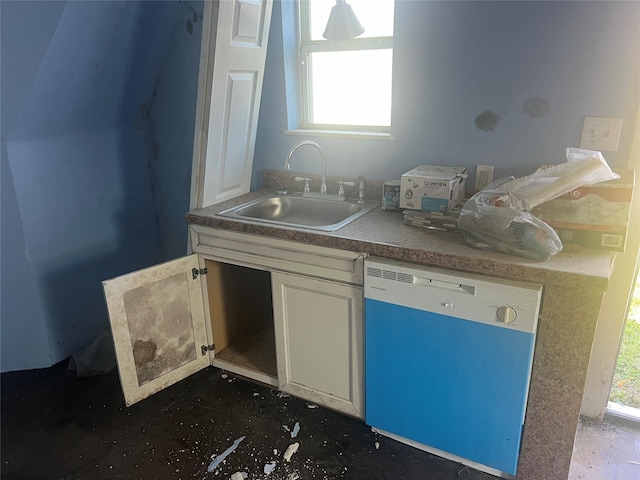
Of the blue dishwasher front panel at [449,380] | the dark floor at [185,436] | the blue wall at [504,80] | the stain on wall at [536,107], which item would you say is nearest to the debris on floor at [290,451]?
the dark floor at [185,436]

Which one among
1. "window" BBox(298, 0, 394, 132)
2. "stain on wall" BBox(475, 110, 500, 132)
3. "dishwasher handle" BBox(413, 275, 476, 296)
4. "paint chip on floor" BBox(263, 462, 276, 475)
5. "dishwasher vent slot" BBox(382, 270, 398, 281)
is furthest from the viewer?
"window" BBox(298, 0, 394, 132)

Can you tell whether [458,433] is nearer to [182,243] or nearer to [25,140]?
[182,243]

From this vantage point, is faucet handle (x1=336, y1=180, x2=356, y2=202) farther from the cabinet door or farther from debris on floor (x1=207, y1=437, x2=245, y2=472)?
debris on floor (x1=207, y1=437, x2=245, y2=472)

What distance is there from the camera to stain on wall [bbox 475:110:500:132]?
75.0 inches

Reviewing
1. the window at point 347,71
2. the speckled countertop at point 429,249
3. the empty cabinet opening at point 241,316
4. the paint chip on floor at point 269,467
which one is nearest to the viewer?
the speckled countertop at point 429,249

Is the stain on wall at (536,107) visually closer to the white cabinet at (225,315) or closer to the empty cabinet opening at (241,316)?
the white cabinet at (225,315)

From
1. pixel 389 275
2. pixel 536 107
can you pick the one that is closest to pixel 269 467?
pixel 389 275

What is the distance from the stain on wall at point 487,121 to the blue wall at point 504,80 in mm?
17

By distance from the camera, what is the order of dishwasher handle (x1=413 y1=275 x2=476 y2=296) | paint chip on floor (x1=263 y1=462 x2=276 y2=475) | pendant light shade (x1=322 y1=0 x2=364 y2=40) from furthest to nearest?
pendant light shade (x1=322 y1=0 x2=364 y2=40) → paint chip on floor (x1=263 y1=462 x2=276 y2=475) → dishwasher handle (x1=413 y1=275 x2=476 y2=296)

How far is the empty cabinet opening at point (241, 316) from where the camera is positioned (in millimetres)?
2326

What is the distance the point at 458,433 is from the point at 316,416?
0.64m

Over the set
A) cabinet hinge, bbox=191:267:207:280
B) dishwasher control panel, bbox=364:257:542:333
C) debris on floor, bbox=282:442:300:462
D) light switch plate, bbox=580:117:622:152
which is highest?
light switch plate, bbox=580:117:622:152

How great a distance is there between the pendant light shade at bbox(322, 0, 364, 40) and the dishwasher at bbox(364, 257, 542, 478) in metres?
1.02

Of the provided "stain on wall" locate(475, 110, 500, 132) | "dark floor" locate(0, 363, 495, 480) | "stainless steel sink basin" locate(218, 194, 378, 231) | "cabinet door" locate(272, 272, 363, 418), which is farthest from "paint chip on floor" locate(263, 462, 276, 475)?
"stain on wall" locate(475, 110, 500, 132)
